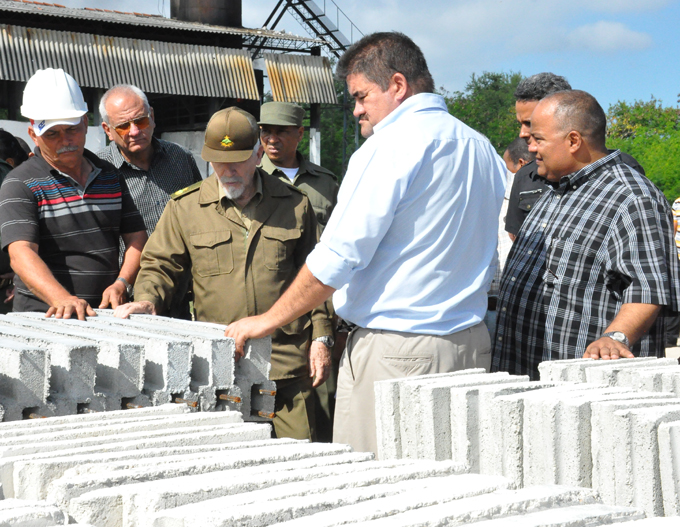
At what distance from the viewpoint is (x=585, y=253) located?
133 inches

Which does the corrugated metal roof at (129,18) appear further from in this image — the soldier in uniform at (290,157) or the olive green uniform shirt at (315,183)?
the olive green uniform shirt at (315,183)

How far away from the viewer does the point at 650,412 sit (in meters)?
1.97

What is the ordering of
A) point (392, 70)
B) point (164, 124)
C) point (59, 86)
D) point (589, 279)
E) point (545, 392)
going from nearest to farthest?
point (545, 392), point (392, 70), point (589, 279), point (59, 86), point (164, 124)

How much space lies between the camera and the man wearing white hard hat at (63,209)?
3.89 metres

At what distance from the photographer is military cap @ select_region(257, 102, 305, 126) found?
215 inches

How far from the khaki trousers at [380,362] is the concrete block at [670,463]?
3.85 ft

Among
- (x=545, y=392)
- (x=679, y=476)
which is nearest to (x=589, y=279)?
(x=545, y=392)

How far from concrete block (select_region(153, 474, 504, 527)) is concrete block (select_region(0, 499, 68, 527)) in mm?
169

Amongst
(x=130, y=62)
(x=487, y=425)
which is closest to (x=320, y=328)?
(x=487, y=425)

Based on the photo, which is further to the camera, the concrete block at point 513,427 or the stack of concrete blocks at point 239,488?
the concrete block at point 513,427

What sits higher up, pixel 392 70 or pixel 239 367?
pixel 392 70

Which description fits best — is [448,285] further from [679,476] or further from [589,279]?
[679,476]

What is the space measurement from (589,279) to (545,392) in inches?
50.8

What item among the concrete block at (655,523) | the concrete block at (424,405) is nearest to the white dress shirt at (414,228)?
the concrete block at (424,405)
